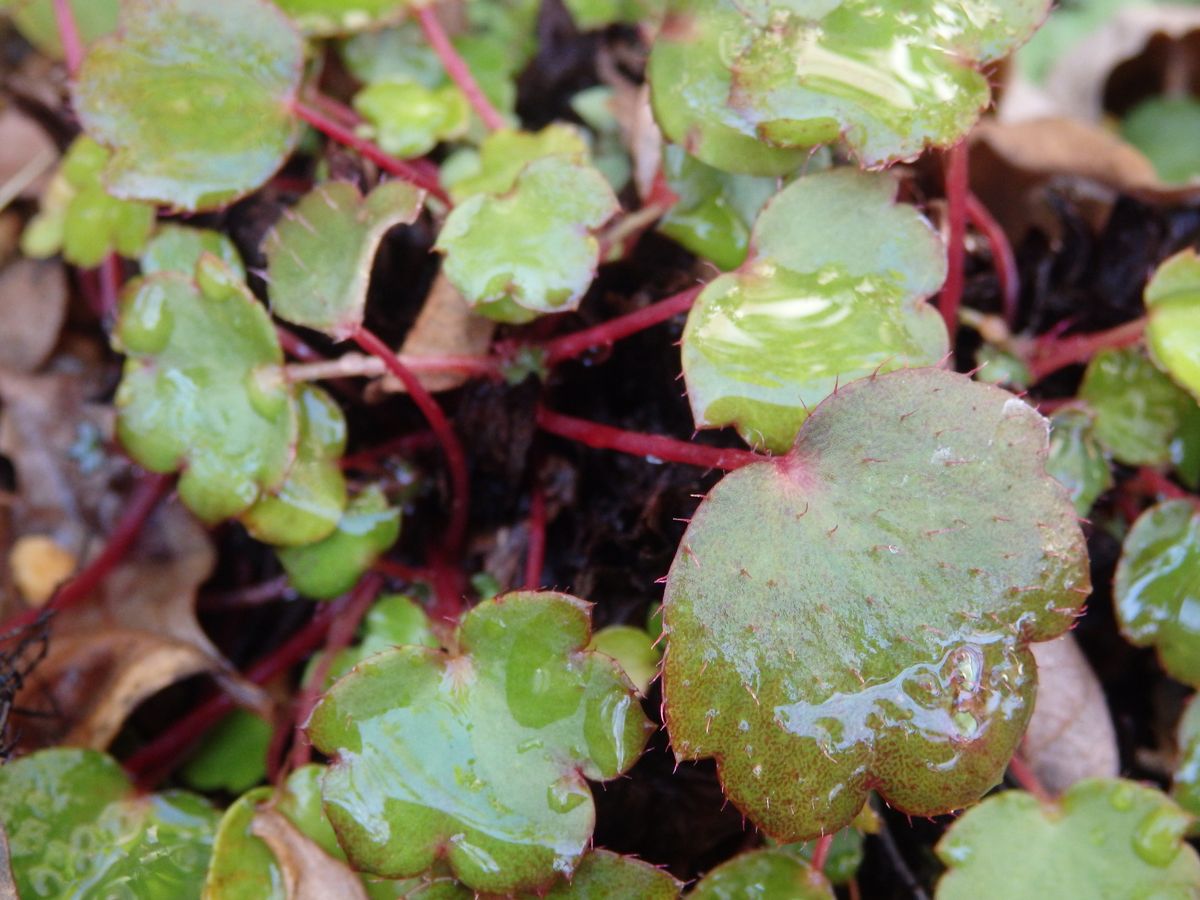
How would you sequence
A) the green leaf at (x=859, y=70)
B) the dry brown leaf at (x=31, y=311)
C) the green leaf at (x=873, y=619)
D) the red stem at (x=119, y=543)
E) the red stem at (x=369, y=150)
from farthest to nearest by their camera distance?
the dry brown leaf at (x=31, y=311) → the red stem at (x=119, y=543) → the red stem at (x=369, y=150) → the green leaf at (x=859, y=70) → the green leaf at (x=873, y=619)

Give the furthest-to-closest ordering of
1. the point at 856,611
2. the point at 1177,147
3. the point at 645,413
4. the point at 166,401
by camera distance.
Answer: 1. the point at 1177,147
2. the point at 645,413
3. the point at 166,401
4. the point at 856,611

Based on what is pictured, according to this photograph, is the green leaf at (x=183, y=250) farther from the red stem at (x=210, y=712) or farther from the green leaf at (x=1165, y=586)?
the green leaf at (x=1165, y=586)

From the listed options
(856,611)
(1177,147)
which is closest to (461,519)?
(856,611)

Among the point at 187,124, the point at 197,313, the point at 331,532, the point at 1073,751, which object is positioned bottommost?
the point at 1073,751

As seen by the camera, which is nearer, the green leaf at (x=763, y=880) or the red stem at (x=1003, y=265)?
the green leaf at (x=763, y=880)

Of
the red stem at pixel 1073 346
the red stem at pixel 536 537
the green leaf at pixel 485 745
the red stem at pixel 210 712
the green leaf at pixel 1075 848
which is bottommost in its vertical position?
the red stem at pixel 210 712

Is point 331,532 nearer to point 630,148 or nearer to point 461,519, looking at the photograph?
point 461,519

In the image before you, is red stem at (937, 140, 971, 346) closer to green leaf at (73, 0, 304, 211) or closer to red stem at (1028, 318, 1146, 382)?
red stem at (1028, 318, 1146, 382)

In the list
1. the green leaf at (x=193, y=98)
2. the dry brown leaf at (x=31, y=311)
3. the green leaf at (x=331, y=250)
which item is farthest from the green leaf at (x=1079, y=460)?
the dry brown leaf at (x=31, y=311)
